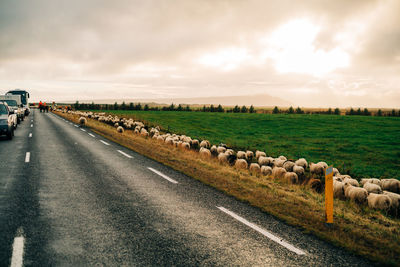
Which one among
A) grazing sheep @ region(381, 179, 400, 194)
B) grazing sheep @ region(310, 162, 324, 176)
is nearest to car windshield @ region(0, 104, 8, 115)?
grazing sheep @ region(310, 162, 324, 176)

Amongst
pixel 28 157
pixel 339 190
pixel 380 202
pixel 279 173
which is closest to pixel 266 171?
pixel 279 173

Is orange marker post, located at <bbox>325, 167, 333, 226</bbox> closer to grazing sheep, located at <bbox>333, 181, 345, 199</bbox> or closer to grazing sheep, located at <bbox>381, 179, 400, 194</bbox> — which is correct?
grazing sheep, located at <bbox>333, 181, 345, 199</bbox>

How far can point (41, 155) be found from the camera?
12.8 meters

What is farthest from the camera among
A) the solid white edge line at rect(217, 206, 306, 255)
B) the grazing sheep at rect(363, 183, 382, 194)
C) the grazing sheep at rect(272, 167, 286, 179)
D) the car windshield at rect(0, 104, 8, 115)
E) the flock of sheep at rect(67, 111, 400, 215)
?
the car windshield at rect(0, 104, 8, 115)

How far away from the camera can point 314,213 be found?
21.5 feet

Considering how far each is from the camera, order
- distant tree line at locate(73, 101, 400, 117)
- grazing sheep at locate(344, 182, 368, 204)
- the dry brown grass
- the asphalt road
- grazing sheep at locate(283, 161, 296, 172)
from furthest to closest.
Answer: distant tree line at locate(73, 101, 400, 117), grazing sheep at locate(283, 161, 296, 172), grazing sheep at locate(344, 182, 368, 204), the dry brown grass, the asphalt road

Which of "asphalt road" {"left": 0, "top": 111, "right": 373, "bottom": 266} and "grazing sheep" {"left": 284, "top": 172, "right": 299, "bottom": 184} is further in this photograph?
"grazing sheep" {"left": 284, "top": 172, "right": 299, "bottom": 184}

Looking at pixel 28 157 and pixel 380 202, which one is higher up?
pixel 380 202

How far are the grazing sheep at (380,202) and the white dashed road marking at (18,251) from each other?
25.8 ft

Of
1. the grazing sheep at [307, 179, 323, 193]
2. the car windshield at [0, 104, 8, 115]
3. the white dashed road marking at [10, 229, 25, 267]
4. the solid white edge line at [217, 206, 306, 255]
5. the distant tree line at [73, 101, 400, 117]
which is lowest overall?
the grazing sheep at [307, 179, 323, 193]

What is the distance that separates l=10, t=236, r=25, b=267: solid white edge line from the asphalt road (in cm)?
1

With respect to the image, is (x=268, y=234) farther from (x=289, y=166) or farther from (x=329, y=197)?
(x=289, y=166)

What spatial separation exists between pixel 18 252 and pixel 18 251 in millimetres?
37

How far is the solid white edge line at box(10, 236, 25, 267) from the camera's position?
393 centimetres
